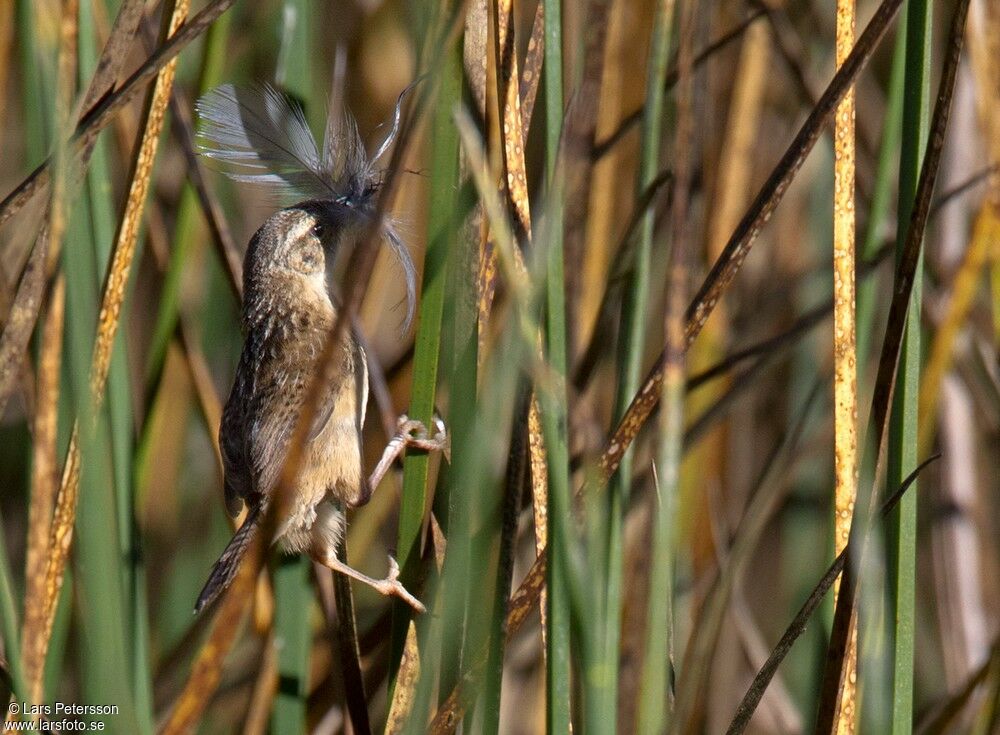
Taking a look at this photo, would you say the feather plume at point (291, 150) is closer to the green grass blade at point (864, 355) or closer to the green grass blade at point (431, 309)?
the green grass blade at point (431, 309)

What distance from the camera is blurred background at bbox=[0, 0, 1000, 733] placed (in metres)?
1.14

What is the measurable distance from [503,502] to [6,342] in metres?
0.61

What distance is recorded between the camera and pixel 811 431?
101 inches

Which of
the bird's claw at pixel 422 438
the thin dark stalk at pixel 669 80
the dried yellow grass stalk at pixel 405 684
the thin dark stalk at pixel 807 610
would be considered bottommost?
the dried yellow grass stalk at pixel 405 684

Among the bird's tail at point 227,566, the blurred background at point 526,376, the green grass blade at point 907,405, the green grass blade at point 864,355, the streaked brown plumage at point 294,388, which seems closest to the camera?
the blurred background at point 526,376

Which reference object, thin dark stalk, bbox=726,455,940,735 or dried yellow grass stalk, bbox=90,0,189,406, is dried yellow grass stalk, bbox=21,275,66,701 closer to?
dried yellow grass stalk, bbox=90,0,189,406

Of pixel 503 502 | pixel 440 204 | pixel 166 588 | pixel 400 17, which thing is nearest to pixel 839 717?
pixel 503 502

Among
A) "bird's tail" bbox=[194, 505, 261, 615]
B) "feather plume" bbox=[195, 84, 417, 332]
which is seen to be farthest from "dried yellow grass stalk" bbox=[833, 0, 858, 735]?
"bird's tail" bbox=[194, 505, 261, 615]

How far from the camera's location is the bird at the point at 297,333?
1733mm

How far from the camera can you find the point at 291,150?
1755 mm

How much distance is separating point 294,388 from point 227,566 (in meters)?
Result: 0.39

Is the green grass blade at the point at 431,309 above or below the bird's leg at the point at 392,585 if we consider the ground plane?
above

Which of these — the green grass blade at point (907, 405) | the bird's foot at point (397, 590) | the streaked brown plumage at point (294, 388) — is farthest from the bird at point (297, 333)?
the green grass blade at point (907, 405)

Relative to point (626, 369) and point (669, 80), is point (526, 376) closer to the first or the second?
point (626, 369)
